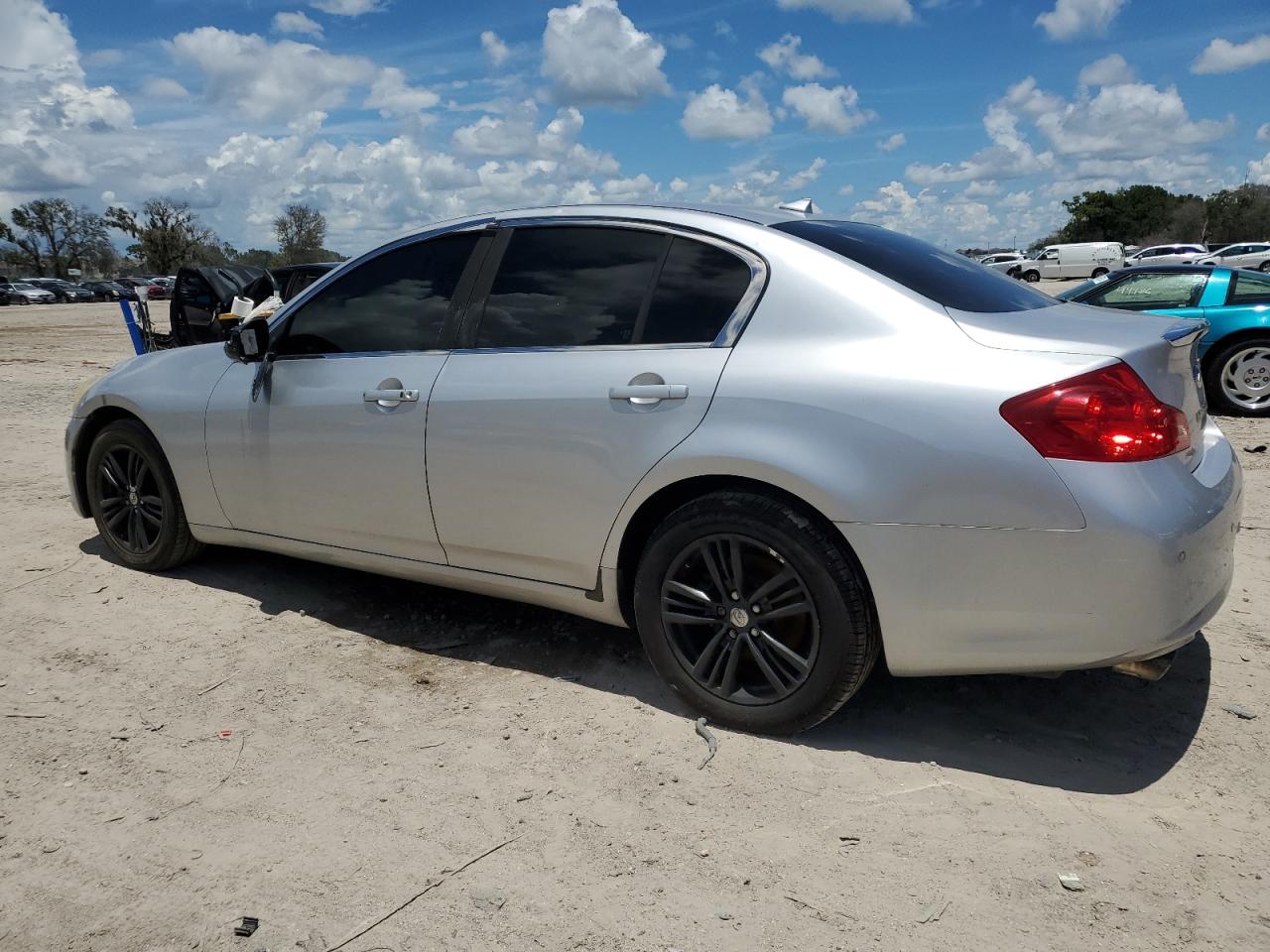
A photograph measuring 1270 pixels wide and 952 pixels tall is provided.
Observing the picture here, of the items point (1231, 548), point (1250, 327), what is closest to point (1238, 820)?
point (1231, 548)

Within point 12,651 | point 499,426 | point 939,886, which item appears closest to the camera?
point 939,886

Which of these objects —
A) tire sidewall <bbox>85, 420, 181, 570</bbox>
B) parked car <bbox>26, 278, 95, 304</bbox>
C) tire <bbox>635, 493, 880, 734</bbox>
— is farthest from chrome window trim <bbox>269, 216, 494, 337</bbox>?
parked car <bbox>26, 278, 95, 304</bbox>

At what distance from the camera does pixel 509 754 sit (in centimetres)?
316

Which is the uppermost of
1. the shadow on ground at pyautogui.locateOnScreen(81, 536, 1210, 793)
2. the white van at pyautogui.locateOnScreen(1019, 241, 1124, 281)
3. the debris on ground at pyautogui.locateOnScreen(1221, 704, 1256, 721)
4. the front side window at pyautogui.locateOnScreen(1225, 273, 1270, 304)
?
the white van at pyautogui.locateOnScreen(1019, 241, 1124, 281)

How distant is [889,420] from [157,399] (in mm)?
3547

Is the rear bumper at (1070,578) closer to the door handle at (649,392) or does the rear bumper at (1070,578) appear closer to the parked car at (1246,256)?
the door handle at (649,392)

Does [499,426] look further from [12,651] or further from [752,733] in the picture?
[12,651]

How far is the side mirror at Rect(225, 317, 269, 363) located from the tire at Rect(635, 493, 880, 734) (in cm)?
206

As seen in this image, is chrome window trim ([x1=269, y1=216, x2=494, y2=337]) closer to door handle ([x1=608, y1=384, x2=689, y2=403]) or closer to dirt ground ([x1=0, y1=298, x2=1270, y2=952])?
door handle ([x1=608, y1=384, x2=689, y2=403])

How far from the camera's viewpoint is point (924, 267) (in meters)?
3.31

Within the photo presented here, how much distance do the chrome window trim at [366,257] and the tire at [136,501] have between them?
40.7 inches

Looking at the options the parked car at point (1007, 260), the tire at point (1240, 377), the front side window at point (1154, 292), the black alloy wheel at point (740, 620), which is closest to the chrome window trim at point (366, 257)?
the black alloy wheel at point (740, 620)

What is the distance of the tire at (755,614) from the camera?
289 centimetres

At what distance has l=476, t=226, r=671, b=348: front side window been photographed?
3363 millimetres
